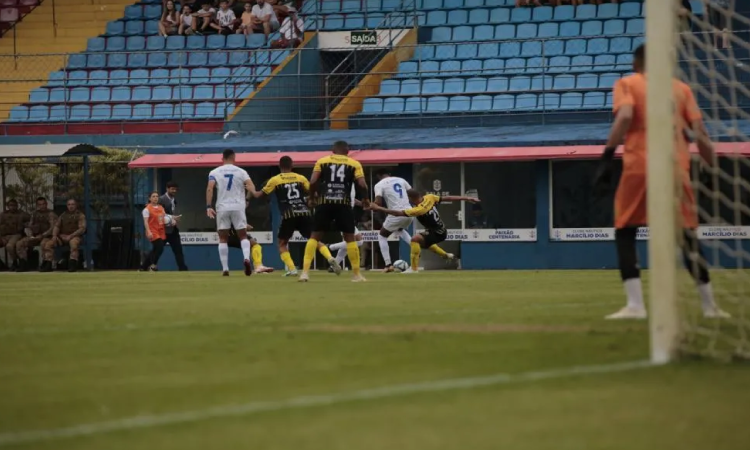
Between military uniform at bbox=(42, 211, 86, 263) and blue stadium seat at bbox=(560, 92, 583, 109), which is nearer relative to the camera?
military uniform at bbox=(42, 211, 86, 263)

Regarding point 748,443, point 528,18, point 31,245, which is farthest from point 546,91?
point 748,443

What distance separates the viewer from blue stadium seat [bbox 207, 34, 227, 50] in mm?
36844

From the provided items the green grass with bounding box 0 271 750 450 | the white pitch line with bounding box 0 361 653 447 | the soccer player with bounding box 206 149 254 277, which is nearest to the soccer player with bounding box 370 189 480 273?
the soccer player with bounding box 206 149 254 277

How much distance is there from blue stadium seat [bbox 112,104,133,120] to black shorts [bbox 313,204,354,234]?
16.1 metres

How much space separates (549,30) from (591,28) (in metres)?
0.99

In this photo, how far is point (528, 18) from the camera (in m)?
34.6

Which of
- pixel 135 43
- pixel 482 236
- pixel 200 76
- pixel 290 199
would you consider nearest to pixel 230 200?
pixel 290 199

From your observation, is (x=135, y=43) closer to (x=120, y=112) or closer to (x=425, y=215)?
(x=120, y=112)

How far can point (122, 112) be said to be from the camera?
34.7 meters

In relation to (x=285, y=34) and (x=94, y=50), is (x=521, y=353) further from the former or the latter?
(x=94, y=50)

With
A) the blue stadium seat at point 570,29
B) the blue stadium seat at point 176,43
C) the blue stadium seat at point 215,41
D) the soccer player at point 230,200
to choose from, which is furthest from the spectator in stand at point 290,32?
the soccer player at point 230,200

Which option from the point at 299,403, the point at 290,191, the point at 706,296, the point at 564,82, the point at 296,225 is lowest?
the point at 299,403

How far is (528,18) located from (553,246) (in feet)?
24.6

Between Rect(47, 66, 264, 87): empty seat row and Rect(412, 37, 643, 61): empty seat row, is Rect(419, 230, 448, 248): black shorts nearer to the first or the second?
Rect(412, 37, 643, 61): empty seat row
